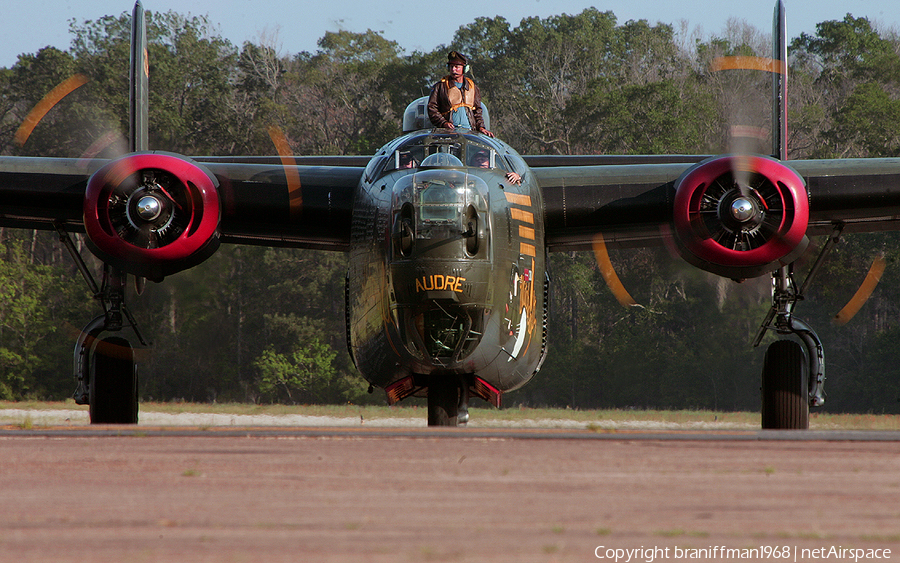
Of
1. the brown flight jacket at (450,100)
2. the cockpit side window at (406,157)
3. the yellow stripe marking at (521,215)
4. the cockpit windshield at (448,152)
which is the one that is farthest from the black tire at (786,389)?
the cockpit side window at (406,157)

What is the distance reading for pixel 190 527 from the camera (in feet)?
15.0

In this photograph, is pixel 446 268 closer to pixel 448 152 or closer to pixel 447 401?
pixel 448 152

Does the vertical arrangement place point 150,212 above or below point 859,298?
above

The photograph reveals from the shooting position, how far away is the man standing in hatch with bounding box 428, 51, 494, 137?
14.2 m

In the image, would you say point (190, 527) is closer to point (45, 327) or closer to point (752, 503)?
point (752, 503)

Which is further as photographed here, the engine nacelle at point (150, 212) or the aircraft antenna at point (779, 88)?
the aircraft antenna at point (779, 88)

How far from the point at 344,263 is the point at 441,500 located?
42864 millimetres

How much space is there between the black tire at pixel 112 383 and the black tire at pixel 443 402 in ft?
18.3

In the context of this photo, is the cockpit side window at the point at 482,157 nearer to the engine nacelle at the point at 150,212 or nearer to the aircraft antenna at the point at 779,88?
the engine nacelle at the point at 150,212

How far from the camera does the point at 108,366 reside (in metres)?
16.1

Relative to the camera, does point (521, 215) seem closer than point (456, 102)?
Yes

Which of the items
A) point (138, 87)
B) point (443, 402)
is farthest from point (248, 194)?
point (443, 402)

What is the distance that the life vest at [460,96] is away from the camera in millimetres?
14266

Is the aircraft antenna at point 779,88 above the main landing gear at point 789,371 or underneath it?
above
